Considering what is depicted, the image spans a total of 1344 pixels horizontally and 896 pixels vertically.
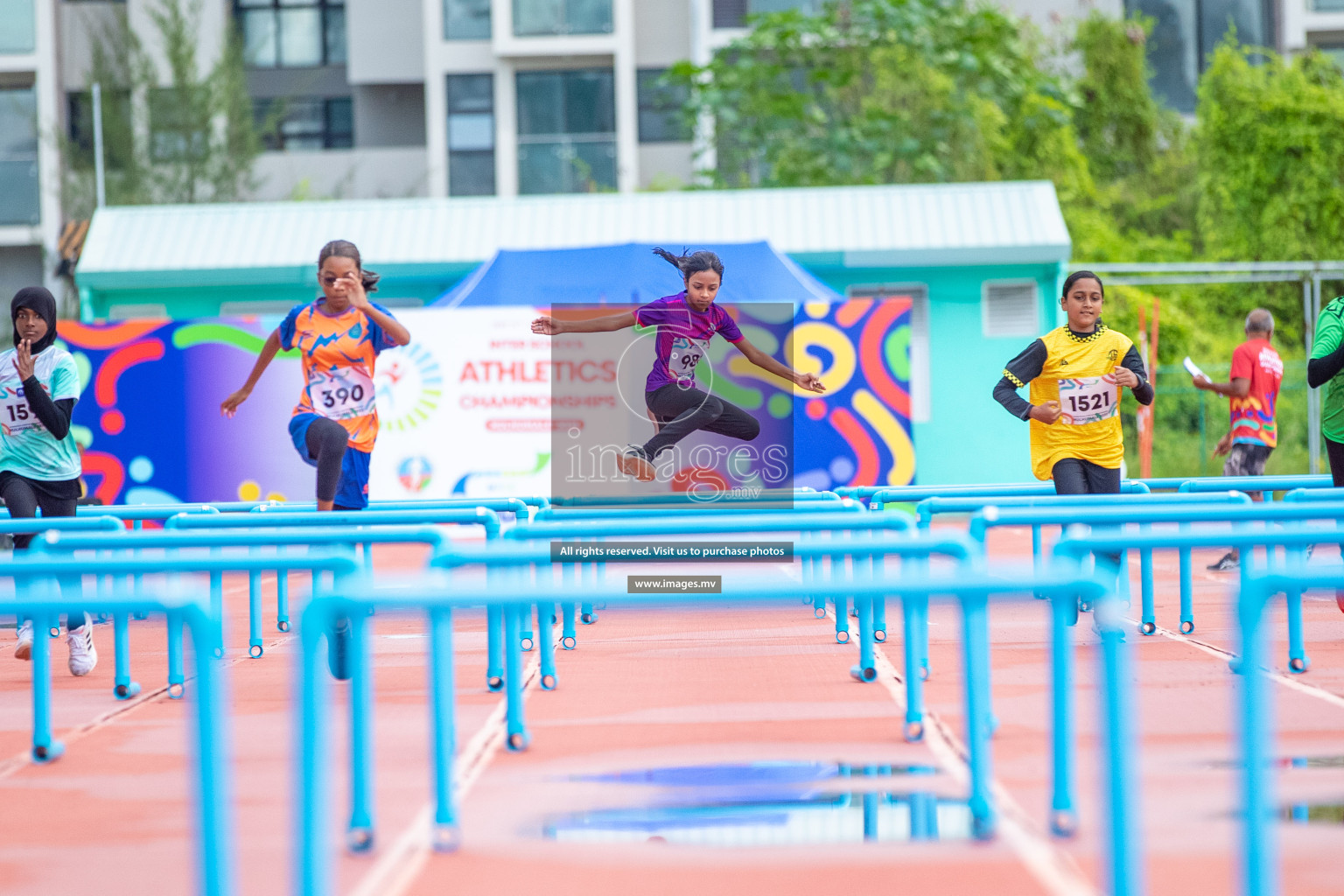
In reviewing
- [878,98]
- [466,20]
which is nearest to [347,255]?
[878,98]


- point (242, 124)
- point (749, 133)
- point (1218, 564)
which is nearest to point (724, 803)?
point (1218, 564)

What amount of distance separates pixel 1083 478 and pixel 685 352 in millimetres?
2247

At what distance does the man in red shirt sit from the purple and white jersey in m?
4.43

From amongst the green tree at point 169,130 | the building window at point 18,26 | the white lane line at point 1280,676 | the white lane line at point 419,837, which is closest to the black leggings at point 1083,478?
the white lane line at point 1280,676

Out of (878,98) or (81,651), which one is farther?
(878,98)

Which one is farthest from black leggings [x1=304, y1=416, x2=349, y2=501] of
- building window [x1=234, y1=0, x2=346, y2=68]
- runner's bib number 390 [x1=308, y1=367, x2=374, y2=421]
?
building window [x1=234, y1=0, x2=346, y2=68]

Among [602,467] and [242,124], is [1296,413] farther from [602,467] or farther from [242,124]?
[242,124]

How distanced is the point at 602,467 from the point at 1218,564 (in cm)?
619

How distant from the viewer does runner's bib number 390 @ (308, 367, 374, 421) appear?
21.3 ft

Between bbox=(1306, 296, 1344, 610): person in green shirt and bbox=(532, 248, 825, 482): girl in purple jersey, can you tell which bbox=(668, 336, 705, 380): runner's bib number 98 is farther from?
bbox=(1306, 296, 1344, 610): person in green shirt

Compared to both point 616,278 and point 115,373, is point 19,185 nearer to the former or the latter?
point 115,373

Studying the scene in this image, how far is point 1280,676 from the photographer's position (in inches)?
238

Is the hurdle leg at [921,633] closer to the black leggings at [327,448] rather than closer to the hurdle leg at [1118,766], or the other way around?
the hurdle leg at [1118,766]

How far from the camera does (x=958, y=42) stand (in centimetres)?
2566
